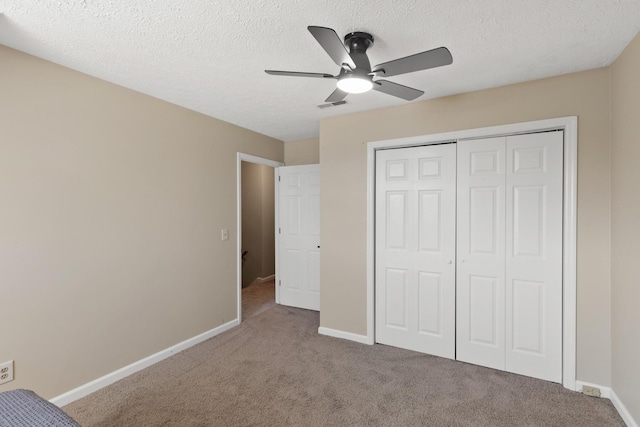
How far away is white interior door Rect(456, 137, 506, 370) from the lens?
259 centimetres

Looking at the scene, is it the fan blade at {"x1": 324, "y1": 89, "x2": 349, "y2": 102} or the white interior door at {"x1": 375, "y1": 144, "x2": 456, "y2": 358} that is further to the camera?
the white interior door at {"x1": 375, "y1": 144, "x2": 456, "y2": 358}


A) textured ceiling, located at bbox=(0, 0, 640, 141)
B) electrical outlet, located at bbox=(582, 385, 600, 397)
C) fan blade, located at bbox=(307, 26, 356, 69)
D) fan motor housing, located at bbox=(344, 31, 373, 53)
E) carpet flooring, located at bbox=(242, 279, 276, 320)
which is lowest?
carpet flooring, located at bbox=(242, 279, 276, 320)

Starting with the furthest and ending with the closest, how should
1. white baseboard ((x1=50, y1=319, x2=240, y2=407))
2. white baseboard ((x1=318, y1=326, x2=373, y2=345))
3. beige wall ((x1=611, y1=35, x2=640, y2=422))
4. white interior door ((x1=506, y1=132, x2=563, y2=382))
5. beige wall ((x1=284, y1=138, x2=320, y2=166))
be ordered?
beige wall ((x1=284, y1=138, x2=320, y2=166))
white baseboard ((x1=318, y1=326, x2=373, y2=345))
white interior door ((x1=506, y1=132, x2=563, y2=382))
white baseboard ((x1=50, y1=319, x2=240, y2=407))
beige wall ((x1=611, y1=35, x2=640, y2=422))

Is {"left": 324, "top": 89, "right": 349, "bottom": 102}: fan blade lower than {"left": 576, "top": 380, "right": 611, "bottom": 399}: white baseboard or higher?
higher

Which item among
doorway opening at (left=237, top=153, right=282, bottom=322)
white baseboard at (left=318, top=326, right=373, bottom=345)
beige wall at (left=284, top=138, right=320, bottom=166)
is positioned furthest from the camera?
doorway opening at (left=237, top=153, right=282, bottom=322)

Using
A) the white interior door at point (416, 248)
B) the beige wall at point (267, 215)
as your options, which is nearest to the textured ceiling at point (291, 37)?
the white interior door at point (416, 248)

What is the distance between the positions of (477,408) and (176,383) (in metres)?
2.28

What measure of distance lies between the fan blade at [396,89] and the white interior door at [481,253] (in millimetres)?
967

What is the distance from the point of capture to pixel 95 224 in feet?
7.69

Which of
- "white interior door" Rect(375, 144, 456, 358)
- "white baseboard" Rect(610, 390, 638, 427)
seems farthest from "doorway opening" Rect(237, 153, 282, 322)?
"white baseboard" Rect(610, 390, 638, 427)

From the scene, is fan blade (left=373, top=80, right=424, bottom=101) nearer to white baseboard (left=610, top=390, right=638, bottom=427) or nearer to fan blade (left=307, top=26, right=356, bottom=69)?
fan blade (left=307, top=26, right=356, bottom=69)

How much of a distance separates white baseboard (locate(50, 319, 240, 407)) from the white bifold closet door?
2.55 metres

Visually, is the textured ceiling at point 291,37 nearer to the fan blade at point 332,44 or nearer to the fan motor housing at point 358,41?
the fan motor housing at point 358,41

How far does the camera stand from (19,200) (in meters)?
1.95
